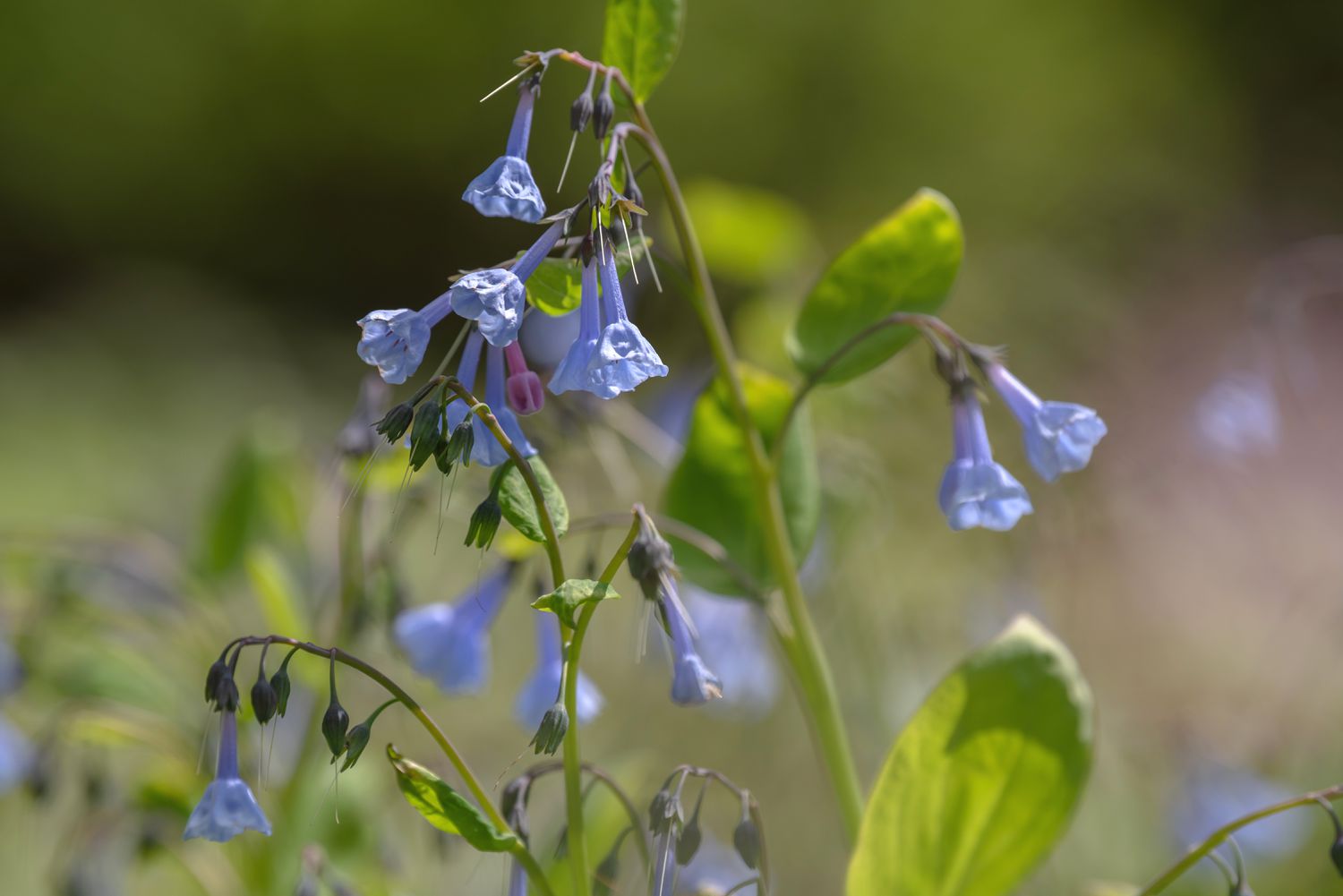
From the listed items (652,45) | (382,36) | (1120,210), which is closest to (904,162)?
(382,36)

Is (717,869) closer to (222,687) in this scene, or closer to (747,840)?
(747,840)

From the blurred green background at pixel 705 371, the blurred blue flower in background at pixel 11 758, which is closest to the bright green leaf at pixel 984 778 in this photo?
the blurred green background at pixel 705 371

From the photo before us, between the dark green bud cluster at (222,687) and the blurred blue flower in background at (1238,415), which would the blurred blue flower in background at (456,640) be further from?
the blurred blue flower in background at (1238,415)

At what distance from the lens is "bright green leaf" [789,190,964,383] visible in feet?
1.97

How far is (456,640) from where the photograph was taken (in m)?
0.68

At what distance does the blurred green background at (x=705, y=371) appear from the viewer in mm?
954

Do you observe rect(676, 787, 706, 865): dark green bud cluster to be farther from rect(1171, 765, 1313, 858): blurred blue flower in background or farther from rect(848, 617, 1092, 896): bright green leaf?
rect(1171, 765, 1313, 858): blurred blue flower in background

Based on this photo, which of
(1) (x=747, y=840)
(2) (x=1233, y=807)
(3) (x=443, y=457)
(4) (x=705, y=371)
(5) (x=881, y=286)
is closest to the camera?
(3) (x=443, y=457)

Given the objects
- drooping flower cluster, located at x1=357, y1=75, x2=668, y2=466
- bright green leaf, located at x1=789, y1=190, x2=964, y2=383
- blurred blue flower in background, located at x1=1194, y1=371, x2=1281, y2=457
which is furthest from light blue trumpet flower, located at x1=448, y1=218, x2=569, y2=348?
blurred blue flower in background, located at x1=1194, y1=371, x2=1281, y2=457

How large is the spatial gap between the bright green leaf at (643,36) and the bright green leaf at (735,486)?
0.17m

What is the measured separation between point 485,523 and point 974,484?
226 millimetres

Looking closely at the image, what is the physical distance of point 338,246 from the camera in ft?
17.7

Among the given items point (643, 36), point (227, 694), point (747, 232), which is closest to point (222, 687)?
point (227, 694)

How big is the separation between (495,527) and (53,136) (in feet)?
17.9
